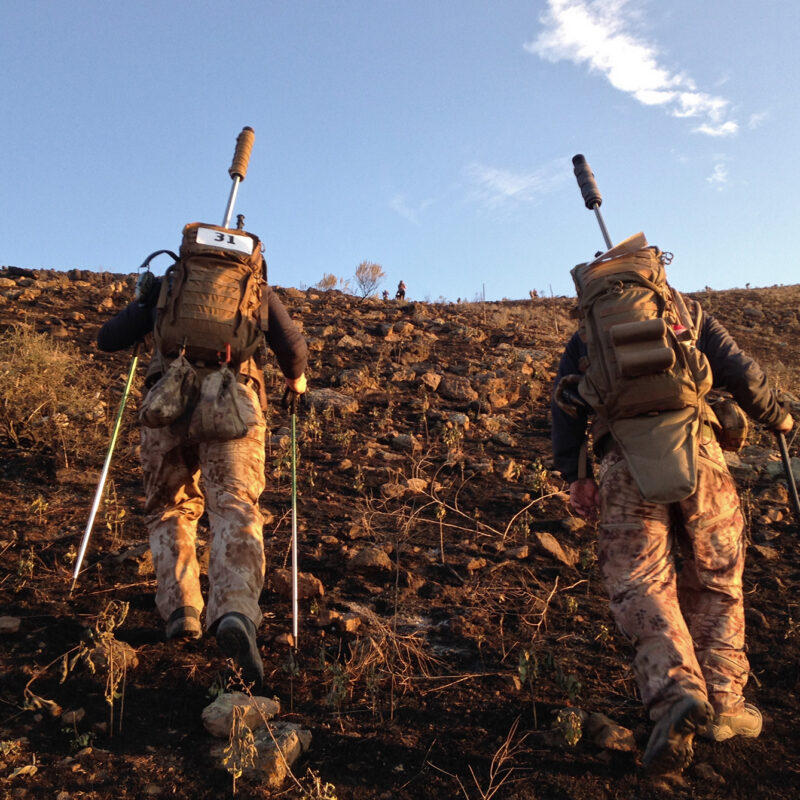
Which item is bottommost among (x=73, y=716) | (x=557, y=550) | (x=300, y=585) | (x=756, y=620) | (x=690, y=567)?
(x=73, y=716)

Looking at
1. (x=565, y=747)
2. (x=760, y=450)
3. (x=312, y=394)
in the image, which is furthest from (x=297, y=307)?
(x=565, y=747)

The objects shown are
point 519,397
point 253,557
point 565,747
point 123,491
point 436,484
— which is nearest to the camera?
point 565,747

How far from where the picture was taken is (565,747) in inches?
108

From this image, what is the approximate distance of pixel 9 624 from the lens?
336 centimetres

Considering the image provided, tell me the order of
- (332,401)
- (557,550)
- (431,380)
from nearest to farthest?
(557,550) < (332,401) < (431,380)

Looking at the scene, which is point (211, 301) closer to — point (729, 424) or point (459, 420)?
point (729, 424)

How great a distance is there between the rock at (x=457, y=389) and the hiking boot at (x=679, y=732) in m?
5.43

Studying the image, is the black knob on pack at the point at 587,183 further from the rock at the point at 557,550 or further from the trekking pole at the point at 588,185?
the rock at the point at 557,550

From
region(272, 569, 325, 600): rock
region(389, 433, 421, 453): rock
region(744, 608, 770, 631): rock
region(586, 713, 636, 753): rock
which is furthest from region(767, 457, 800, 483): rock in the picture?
region(272, 569, 325, 600): rock

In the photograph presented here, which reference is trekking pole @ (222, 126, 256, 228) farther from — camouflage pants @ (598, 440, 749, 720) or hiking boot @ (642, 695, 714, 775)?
hiking boot @ (642, 695, 714, 775)

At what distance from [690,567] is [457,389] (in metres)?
5.06

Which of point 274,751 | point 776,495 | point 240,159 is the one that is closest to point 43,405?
point 240,159

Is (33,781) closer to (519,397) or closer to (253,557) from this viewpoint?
(253,557)

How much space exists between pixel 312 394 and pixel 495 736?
16.2 ft
